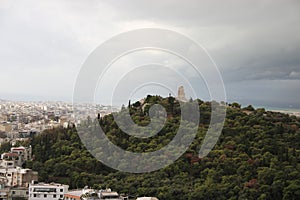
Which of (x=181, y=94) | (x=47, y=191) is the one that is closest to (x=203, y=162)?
(x=181, y=94)

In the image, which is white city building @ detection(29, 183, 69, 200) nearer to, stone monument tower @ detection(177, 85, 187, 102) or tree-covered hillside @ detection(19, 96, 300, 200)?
tree-covered hillside @ detection(19, 96, 300, 200)

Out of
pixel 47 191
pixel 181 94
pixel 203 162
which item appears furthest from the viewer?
pixel 181 94

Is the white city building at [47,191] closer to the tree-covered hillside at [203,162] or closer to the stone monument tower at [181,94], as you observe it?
the tree-covered hillside at [203,162]

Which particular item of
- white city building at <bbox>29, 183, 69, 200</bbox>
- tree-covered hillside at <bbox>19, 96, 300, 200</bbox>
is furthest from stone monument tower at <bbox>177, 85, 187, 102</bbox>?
white city building at <bbox>29, 183, 69, 200</bbox>

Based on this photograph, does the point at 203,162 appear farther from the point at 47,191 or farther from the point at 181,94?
the point at 47,191

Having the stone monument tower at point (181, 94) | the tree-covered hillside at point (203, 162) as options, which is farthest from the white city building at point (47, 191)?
the stone monument tower at point (181, 94)

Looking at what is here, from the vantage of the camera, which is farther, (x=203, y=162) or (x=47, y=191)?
(x=203, y=162)
